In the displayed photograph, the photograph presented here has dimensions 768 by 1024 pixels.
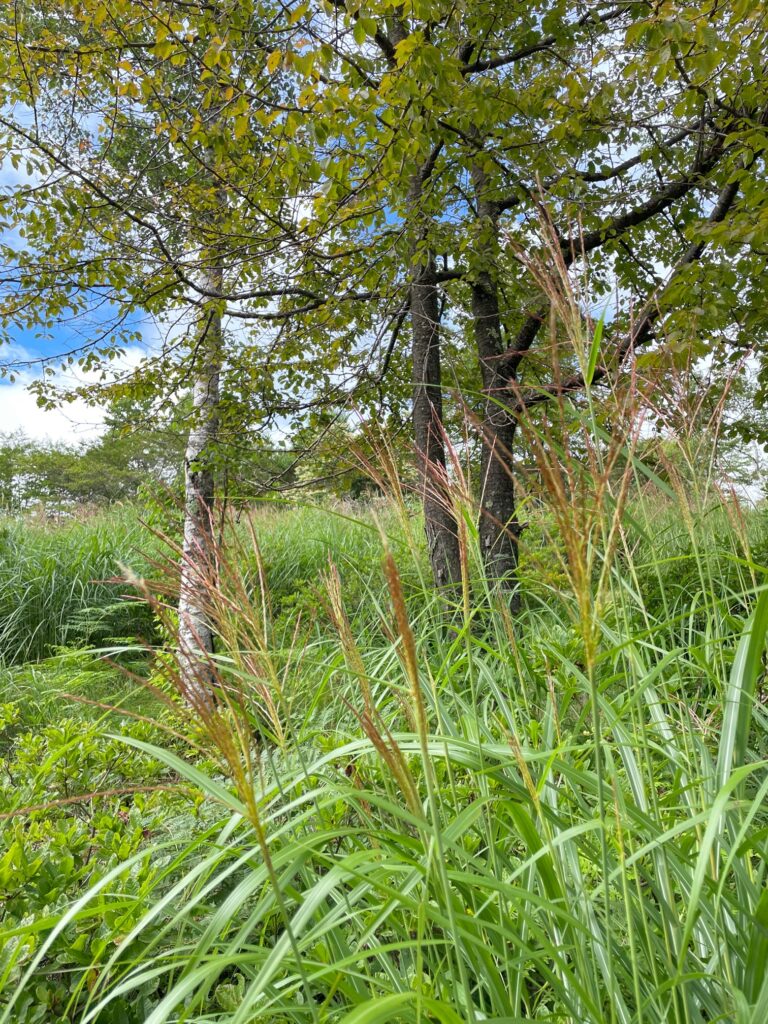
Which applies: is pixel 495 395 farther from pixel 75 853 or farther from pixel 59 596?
pixel 59 596

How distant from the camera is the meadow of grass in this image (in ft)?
2.59

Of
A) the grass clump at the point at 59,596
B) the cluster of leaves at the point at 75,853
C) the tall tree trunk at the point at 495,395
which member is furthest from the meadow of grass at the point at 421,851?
the grass clump at the point at 59,596

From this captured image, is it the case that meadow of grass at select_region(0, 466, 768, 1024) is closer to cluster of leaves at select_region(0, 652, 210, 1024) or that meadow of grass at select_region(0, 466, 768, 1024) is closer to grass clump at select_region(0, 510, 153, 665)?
cluster of leaves at select_region(0, 652, 210, 1024)

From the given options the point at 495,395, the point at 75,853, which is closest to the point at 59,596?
the point at 495,395

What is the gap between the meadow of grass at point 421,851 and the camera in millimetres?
791

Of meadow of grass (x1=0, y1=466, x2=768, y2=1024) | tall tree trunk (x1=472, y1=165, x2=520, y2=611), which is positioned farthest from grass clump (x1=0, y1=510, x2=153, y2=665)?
meadow of grass (x1=0, y1=466, x2=768, y2=1024)

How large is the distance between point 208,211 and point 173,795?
4.10m

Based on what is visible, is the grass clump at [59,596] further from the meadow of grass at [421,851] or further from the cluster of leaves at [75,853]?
the meadow of grass at [421,851]

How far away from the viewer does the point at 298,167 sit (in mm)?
3012

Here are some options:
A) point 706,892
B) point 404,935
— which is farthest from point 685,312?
point 404,935

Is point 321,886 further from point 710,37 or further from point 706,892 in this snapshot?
point 710,37

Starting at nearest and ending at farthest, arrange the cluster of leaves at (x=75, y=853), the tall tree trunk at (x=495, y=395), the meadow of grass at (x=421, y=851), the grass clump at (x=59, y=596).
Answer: the meadow of grass at (x=421, y=851) < the cluster of leaves at (x=75, y=853) < the tall tree trunk at (x=495, y=395) < the grass clump at (x=59, y=596)

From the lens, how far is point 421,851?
1.01 metres

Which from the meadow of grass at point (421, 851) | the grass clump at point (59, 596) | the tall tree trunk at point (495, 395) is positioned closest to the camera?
the meadow of grass at point (421, 851)
